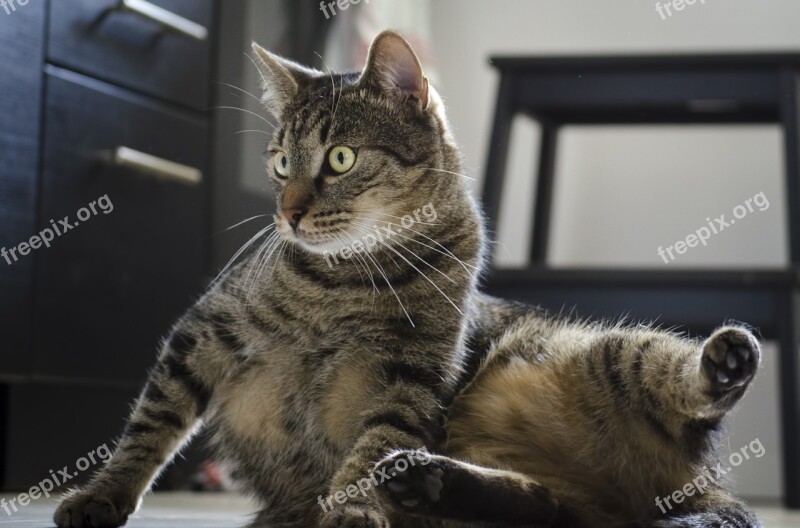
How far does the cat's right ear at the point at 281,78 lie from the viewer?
155 cm

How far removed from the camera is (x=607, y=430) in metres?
1.35

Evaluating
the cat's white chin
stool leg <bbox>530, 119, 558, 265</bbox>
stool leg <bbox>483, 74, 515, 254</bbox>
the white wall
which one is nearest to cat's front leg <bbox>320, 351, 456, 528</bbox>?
the cat's white chin

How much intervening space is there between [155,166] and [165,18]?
1.07 feet

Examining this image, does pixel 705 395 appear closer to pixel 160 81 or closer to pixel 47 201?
pixel 47 201

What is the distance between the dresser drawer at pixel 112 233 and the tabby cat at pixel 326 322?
2.56 ft

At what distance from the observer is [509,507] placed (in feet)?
3.96

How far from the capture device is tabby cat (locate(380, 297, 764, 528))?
1218 millimetres

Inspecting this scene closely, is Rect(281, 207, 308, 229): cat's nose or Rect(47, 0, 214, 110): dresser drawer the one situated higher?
Rect(47, 0, 214, 110): dresser drawer

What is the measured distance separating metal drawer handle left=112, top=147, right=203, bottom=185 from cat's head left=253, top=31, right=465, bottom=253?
0.84 meters

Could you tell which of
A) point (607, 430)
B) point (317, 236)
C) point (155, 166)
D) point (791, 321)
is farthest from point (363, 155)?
point (791, 321)

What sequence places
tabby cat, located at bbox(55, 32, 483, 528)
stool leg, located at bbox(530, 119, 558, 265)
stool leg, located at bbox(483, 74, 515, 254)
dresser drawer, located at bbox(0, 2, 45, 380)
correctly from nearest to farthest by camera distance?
tabby cat, located at bbox(55, 32, 483, 528) < dresser drawer, located at bbox(0, 2, 45, 380) < stool leg, located at bbox(483, 74, 515, 254) < stool leg, located at bbox(530, 119, 558, 265)

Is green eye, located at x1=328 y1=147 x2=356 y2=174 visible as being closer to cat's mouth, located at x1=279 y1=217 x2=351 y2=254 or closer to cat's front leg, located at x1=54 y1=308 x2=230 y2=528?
cat's mouth, located at x1=279 y1=217 x2=351 y2=254

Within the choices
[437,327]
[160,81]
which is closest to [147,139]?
[160,81]

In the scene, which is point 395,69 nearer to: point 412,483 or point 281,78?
point 281,78
